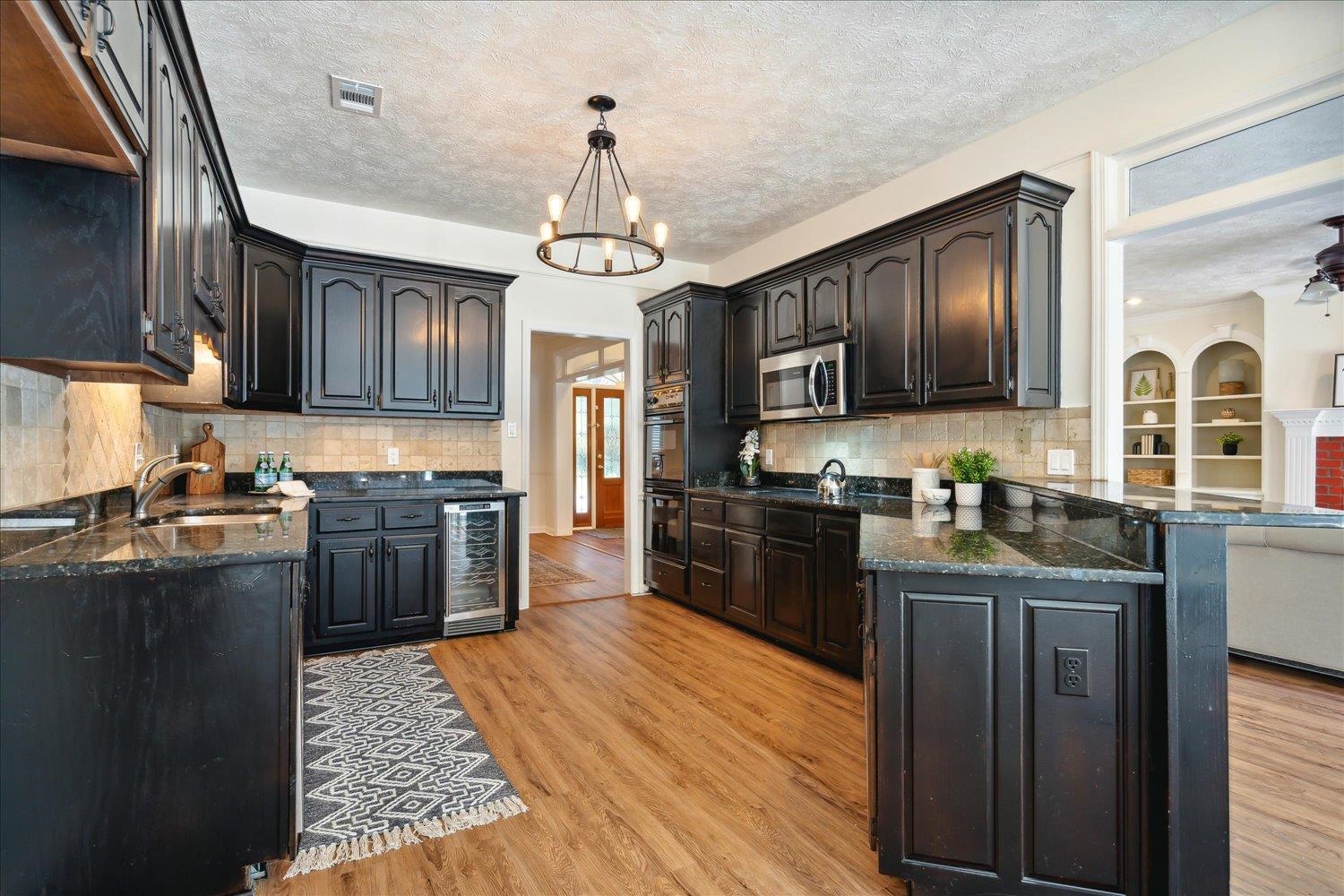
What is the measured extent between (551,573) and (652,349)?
95.1 inches

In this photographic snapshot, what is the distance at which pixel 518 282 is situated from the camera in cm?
504

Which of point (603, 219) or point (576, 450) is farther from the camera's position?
point (576, 450)

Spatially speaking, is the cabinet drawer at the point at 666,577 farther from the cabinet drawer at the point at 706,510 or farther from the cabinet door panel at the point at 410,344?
the cabinet door panel at the point at 410,344

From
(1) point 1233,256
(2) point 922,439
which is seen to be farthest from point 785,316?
(1) point 1233,256

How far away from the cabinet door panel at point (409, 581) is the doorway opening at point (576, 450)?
286 cm

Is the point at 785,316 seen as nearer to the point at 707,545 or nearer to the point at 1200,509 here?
the point at 707,545

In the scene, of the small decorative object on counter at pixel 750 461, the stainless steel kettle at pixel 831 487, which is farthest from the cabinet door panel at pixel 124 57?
the small decorative object on counter at pixel 750 461

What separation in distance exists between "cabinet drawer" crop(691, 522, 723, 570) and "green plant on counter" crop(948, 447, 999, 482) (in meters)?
1.73

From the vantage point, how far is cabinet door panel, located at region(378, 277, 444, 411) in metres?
4.31

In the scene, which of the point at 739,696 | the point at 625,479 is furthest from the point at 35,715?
the point at 625,479

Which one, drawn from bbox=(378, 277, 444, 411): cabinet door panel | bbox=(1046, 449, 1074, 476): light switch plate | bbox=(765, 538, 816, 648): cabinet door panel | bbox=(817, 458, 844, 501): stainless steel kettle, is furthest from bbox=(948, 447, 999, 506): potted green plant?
bbox=(378, 277, 444, 411): cabinet door panel

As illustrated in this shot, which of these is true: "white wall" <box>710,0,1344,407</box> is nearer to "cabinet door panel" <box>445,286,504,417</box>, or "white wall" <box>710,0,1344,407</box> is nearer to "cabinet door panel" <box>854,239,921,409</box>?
"cabinet door panel" <box>854,239,921,409</box>

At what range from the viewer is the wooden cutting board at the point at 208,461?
12.5ft

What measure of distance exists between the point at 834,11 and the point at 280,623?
9.16 feet
